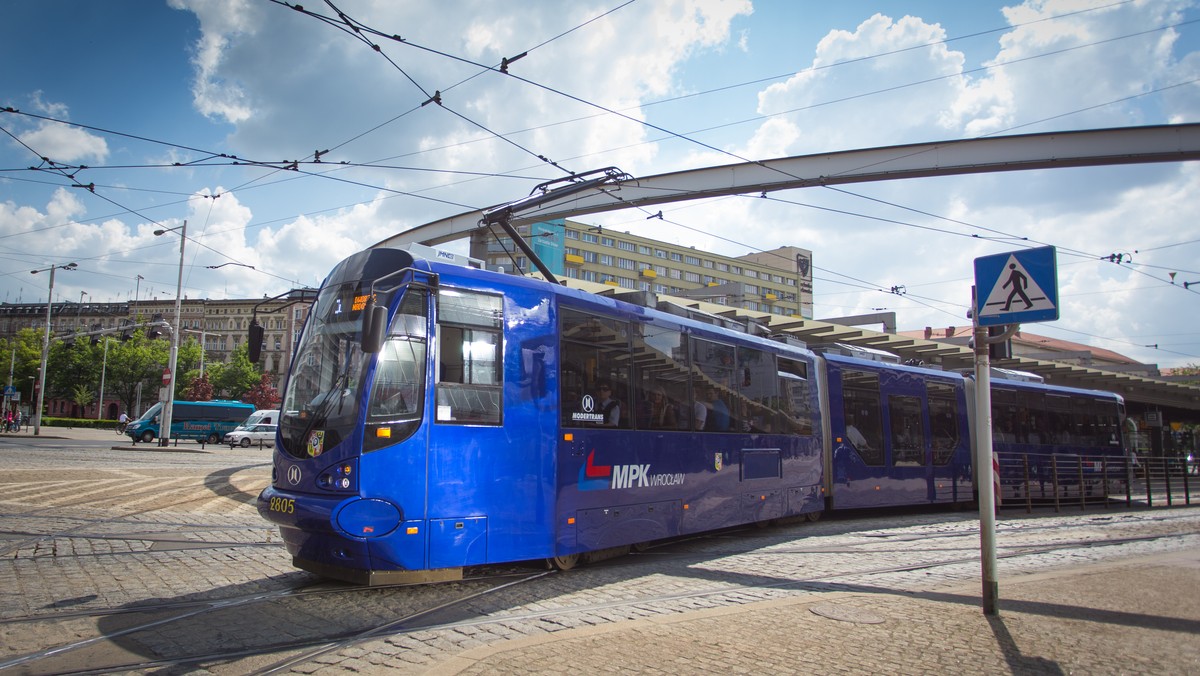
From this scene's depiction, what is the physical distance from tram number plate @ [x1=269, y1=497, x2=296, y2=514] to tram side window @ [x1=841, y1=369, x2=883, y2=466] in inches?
409

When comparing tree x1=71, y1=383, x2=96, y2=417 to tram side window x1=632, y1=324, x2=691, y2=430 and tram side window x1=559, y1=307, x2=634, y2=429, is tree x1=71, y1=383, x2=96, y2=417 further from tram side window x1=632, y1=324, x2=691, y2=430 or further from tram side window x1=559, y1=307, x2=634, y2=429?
tram side window x1=559, y1=307, x2=634, y2=429

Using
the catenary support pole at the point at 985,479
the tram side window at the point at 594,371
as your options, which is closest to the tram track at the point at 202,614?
the tram side window at the point at 594,371

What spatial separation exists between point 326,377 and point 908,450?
12.3m

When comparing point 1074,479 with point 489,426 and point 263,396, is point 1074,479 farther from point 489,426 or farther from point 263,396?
point 263,396

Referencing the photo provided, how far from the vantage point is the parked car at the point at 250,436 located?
4153cm

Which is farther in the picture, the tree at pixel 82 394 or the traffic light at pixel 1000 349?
the tree at pixel 82 394

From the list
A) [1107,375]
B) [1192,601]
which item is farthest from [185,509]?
[1107,375]

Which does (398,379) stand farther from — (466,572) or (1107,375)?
(1107,375)

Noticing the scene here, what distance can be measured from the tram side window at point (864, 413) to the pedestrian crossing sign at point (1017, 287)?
287 inches

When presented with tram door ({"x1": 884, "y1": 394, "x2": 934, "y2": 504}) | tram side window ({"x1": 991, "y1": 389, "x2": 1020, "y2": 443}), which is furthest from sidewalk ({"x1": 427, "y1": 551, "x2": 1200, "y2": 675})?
tram side window ({"x1": 991, "y1": 389, "x2": 1020, "y2": 443})

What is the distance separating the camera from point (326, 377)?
6.73 metres

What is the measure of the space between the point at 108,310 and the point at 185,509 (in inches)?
4407

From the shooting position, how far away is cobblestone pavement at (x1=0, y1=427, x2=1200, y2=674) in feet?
16.0

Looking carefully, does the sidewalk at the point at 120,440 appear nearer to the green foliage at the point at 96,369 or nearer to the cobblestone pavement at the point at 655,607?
the green foliage at the point at 96,369
